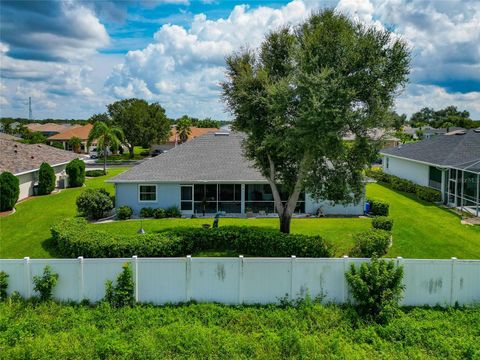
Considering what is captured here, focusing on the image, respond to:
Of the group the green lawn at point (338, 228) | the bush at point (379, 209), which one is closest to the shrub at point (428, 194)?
the green lawn at point (338, 228)

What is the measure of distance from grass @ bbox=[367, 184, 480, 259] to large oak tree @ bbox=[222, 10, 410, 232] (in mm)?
3783

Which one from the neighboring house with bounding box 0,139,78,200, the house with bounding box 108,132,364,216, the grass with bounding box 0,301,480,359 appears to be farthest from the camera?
the neighboring house with bounding box 0,139,78,200

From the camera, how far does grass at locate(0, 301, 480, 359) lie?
31.1 ft

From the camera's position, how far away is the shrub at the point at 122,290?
11.4m

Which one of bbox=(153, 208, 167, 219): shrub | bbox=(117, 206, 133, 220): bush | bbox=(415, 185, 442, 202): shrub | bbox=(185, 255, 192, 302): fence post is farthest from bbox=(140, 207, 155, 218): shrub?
bbox=(415, 185, 442, 202): shrub

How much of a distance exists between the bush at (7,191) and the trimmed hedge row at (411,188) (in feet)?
97.6

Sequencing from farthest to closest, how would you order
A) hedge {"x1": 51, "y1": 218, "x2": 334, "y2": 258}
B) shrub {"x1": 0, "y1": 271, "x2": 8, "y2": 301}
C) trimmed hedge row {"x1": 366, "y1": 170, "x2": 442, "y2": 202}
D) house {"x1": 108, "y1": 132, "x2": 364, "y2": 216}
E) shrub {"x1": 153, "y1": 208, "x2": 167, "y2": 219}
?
trimmed hedge row {"x1": 366, "y1": 170, "x2": 442, "y2": 202} → house {"x1": 108, "y1": 132, "x2": 364, "y2": 216} → shrub {"x1": 153, "y1": 208, "x2": 167, "y2": 219} → hedge {"x1": 51, "y1": 218, "x2": 334, "y2": 258} → shrub {"x1": 0, "y1": 271, "x2": 8, "y2": 301}

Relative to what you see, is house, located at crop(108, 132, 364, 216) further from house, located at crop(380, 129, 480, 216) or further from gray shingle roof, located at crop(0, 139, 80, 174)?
gray shingle roof, located at crop(0, 139, 80, 174)

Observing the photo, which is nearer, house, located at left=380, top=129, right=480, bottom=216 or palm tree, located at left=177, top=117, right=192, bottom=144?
house, located at left=380, top=129, right=480, bottom=216

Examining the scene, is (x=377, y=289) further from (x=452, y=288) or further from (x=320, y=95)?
(x=320, y=95)

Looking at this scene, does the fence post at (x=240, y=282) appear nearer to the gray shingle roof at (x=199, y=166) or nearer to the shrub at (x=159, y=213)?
the gray shingle roof at (x=199, y=166)

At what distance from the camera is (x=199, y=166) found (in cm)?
2714

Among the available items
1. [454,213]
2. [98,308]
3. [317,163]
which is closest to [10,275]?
[98,308]

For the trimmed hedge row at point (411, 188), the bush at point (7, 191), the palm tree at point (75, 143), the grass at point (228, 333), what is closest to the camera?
the grass at point (228, 333)
